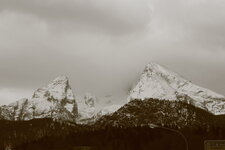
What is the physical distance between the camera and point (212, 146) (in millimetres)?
98250

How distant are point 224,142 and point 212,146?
8.34 ft

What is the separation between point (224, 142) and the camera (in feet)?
326
